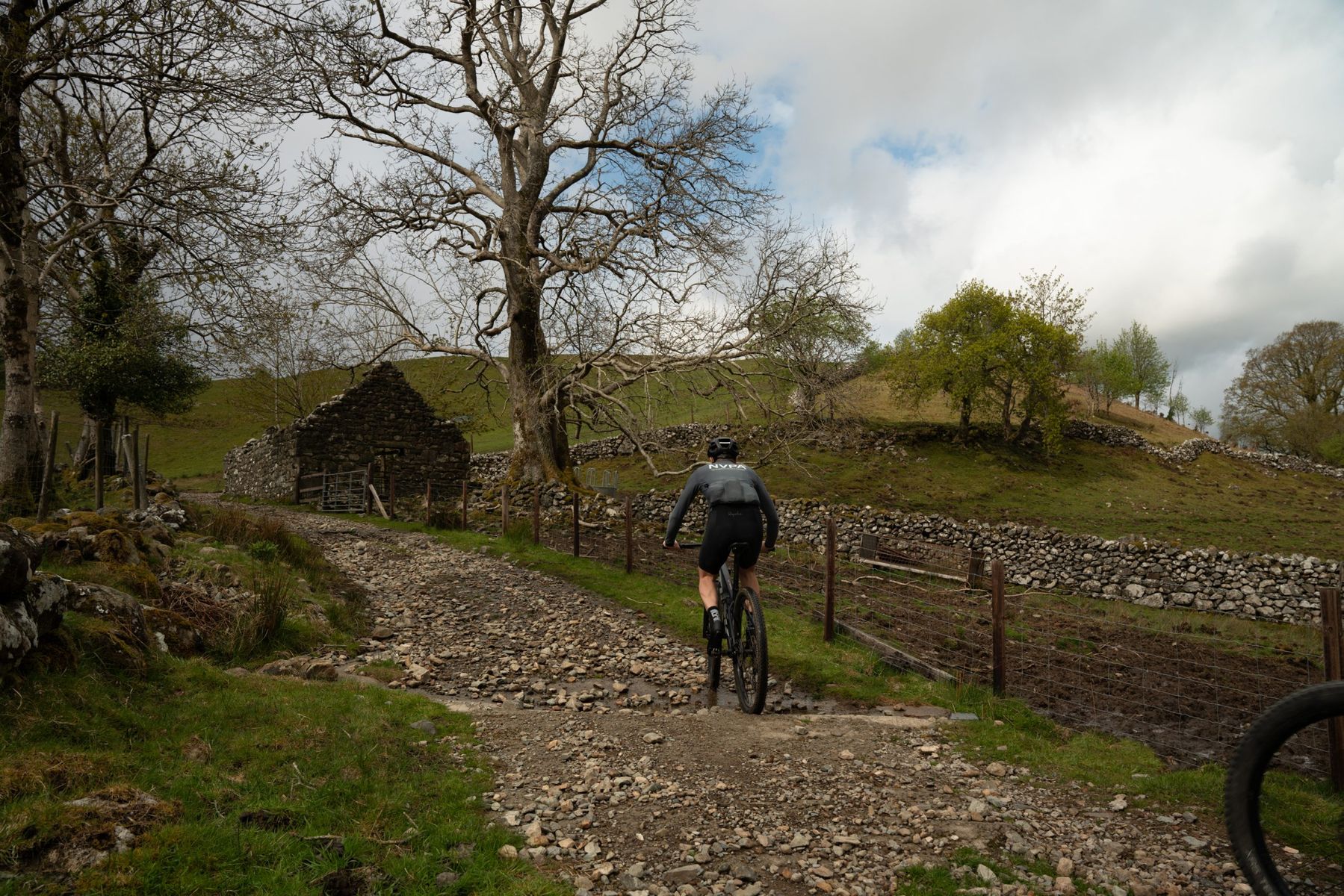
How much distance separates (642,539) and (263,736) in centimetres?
1049

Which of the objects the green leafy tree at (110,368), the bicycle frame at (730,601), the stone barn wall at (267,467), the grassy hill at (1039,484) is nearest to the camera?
the bicycle frame at (730,601)

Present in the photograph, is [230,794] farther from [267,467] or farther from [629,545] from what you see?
[267,467]

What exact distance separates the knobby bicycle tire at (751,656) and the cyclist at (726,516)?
0.67ft

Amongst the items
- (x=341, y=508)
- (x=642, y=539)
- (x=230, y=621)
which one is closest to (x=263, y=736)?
(x=230, y=621)

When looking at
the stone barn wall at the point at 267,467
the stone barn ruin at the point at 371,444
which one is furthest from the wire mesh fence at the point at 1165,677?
the stone barn wall at the point at 267,467

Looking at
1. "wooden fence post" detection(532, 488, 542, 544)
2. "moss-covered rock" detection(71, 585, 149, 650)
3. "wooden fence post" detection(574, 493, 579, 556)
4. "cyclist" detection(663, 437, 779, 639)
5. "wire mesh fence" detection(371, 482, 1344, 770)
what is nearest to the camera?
"moss-covered rock" detection(71, 585, 149, 650)

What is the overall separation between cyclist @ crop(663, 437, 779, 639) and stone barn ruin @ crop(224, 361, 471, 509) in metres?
22.6

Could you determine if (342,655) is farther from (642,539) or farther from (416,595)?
(642,539)

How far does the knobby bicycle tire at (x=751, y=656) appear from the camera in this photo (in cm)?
627

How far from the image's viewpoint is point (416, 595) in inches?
463

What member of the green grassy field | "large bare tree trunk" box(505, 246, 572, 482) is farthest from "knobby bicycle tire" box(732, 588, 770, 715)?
"large bare tree trunk" box(505, 246, 572, 482)

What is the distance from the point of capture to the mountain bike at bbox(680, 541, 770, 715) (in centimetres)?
630

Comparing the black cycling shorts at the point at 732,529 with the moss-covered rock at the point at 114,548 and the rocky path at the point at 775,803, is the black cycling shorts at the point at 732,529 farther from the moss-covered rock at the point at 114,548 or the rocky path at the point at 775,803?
the moss-covered rock at the point at 114,548

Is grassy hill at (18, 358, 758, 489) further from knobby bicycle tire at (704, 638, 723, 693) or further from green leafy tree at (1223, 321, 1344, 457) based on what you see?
green leafy tree at (1223, 321, 1344, 457)
